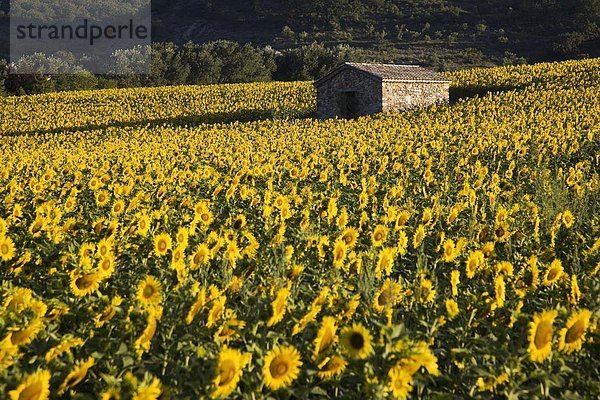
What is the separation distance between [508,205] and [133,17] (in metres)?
167

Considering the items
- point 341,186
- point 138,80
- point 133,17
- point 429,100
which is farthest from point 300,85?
point 133,17

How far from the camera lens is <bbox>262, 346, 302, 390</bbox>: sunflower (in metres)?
2.29

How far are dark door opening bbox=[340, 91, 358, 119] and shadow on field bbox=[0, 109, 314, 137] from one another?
283 centimetres

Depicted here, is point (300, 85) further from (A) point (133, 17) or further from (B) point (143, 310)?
(A) point (133, 17)

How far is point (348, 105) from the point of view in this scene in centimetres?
2728

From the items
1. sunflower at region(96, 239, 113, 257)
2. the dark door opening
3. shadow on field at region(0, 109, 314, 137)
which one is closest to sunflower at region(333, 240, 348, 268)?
sunflower at region(96, 239, 113, 257)

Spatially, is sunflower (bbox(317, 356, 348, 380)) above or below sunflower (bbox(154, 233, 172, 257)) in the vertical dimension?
above

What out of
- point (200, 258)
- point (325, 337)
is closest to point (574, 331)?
point (325, 337)

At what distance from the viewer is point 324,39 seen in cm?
8738

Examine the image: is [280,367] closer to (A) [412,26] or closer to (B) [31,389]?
(B) [31,389]

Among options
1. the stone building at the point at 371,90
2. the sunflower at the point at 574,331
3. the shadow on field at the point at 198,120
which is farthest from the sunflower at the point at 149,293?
the shadow on field at the point at 198,120

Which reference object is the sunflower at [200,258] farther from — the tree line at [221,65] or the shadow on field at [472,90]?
the tree line at [221,65]

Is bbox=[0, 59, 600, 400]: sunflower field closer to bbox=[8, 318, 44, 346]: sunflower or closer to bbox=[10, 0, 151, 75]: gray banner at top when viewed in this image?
bbox=[8, 318, 44, 346]: sunflower

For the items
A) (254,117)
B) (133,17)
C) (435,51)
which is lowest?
(254,117)
